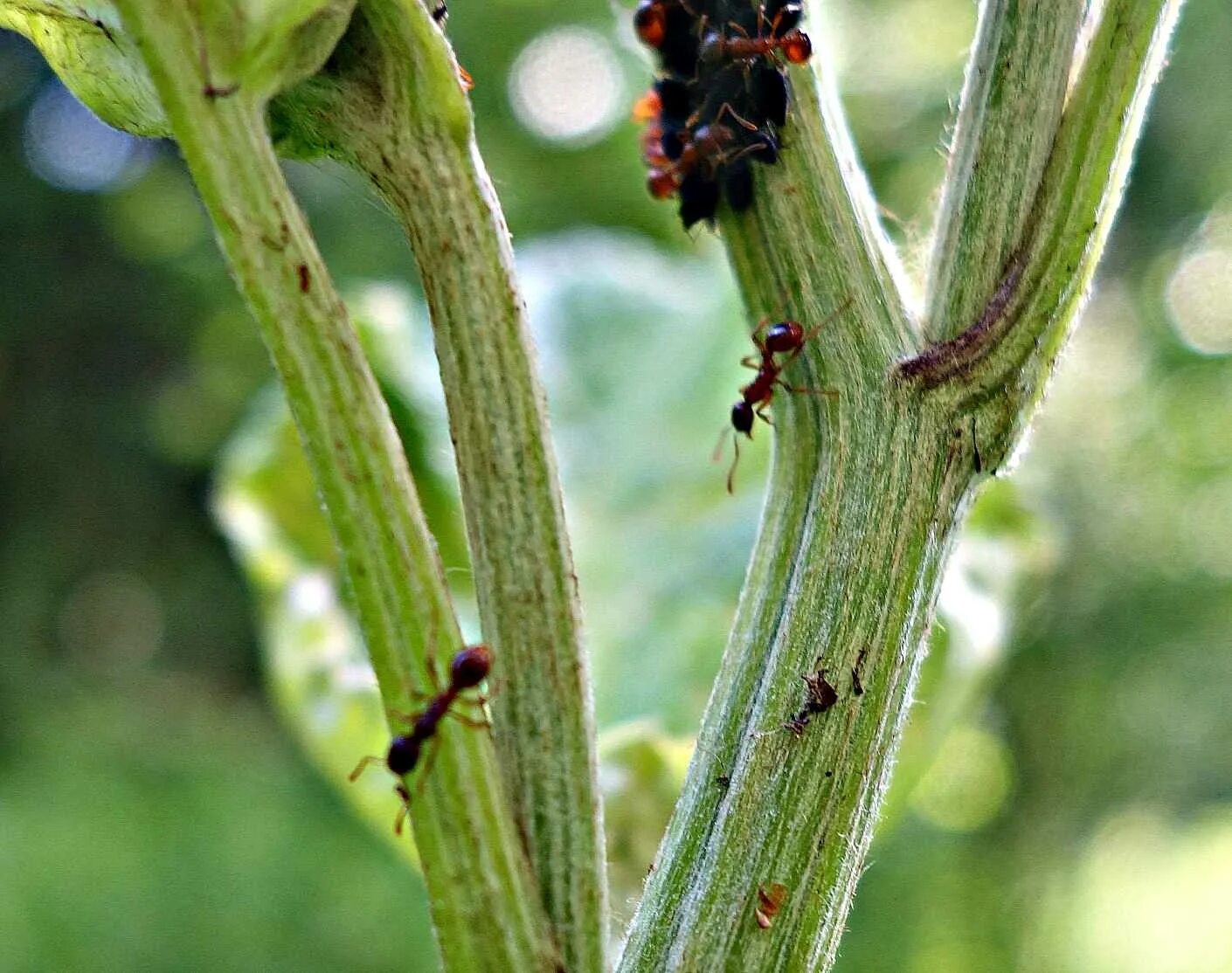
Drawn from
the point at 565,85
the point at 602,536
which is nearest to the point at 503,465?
the point at 602,536

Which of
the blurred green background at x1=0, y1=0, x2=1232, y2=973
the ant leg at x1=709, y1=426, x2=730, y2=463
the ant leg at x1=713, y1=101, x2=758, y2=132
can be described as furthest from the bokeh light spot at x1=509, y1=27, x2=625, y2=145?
the ant leg at x1=713, y1=101, x2=758, y2=132

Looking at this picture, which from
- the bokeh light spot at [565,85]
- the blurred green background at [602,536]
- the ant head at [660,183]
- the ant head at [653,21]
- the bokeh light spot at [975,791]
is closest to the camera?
the ant head at [653,21]

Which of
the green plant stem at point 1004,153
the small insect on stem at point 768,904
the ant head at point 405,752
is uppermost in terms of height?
the green plant stem at point 1004,153

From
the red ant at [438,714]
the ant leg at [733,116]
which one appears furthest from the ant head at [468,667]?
the ant leg at [733,116]

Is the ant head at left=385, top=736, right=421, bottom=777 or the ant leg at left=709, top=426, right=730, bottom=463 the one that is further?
the ant leg at left=709, top=426, right=730, bottom=463

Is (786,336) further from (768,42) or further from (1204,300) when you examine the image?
(1204,300)

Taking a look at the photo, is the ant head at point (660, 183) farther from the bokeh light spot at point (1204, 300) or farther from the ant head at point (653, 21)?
the bokeh light spot at point (1204, 300)

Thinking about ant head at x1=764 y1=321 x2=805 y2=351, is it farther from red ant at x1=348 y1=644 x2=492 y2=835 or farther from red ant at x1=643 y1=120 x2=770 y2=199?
red ant at x1=348 y1=644 x2=492 y2=835
